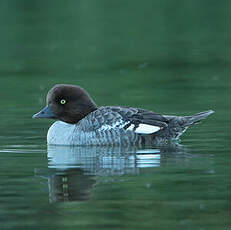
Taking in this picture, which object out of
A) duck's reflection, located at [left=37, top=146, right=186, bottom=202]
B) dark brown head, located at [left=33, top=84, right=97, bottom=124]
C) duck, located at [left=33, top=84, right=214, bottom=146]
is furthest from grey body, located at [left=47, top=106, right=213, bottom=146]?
dark brown head, located at [left=33, top=84, right=97, bottom=124]

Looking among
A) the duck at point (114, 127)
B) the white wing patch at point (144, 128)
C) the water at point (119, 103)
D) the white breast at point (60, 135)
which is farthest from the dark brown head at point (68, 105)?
the white wing patch at point (144, 128)

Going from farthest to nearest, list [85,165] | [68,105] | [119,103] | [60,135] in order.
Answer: [119,103] < [68,105] < [60,135] < [85,165]

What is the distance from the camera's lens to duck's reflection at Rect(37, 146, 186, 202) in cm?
1192

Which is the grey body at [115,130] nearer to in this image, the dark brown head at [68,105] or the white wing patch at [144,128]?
the white wing patch at [144,128]

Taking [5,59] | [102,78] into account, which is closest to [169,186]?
[102,78]

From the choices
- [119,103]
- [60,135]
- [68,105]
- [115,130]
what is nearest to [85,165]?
[115,130]

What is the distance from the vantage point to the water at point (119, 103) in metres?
10.8

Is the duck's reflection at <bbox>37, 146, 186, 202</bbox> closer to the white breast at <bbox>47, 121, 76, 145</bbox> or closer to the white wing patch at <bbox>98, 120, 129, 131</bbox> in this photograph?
the white breast at <bbox>47, 121, 76, 145</bbox>

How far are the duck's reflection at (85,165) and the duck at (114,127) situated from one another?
0.76ft

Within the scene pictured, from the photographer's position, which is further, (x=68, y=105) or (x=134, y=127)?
(x=68, y=105)

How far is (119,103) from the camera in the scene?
65.4ft

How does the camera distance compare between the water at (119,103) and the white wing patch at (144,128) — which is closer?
the water at (119,103)

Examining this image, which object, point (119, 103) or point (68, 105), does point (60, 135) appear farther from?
point (119, 103)

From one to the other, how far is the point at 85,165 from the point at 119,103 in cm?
637
